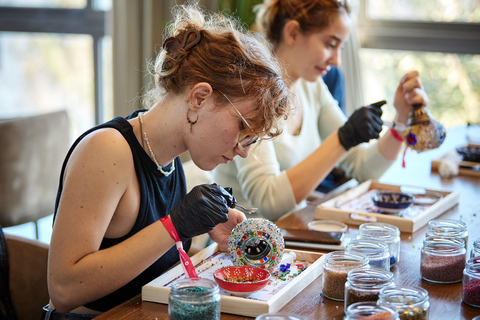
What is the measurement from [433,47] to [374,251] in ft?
9.12

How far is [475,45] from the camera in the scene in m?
3.47

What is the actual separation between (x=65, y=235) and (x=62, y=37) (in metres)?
2.90

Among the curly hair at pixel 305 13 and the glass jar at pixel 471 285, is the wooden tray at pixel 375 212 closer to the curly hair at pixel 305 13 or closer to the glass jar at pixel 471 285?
the glass jar at pixel 471 285

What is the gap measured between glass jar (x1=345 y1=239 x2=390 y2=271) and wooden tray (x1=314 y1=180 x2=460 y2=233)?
39 cm

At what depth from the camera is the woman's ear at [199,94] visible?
3.75 feet

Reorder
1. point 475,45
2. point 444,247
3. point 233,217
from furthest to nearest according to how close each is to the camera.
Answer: point 475,45 → point 233,217 → point 444,247

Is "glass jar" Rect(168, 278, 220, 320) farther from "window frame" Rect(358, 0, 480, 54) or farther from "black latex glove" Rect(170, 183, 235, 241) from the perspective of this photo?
"window frame" Rect(358, 0, 480, 54)

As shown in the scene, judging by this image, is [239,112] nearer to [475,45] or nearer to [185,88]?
[185,88]

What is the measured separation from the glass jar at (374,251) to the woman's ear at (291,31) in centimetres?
105

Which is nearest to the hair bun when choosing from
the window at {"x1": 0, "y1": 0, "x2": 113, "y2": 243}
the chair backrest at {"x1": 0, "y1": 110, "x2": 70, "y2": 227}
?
the chair backrest at {"x1": 0, "y1": 110, "x2": 70, "y2": 227}

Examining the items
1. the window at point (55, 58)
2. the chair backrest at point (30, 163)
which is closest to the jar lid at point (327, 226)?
the chair backrest at point (30, 163)

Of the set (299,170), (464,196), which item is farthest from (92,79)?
(464,196)

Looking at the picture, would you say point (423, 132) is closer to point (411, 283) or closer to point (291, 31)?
point (291, 31)

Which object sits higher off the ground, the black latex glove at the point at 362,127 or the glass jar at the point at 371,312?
the black latex glove at the point at 362,127
